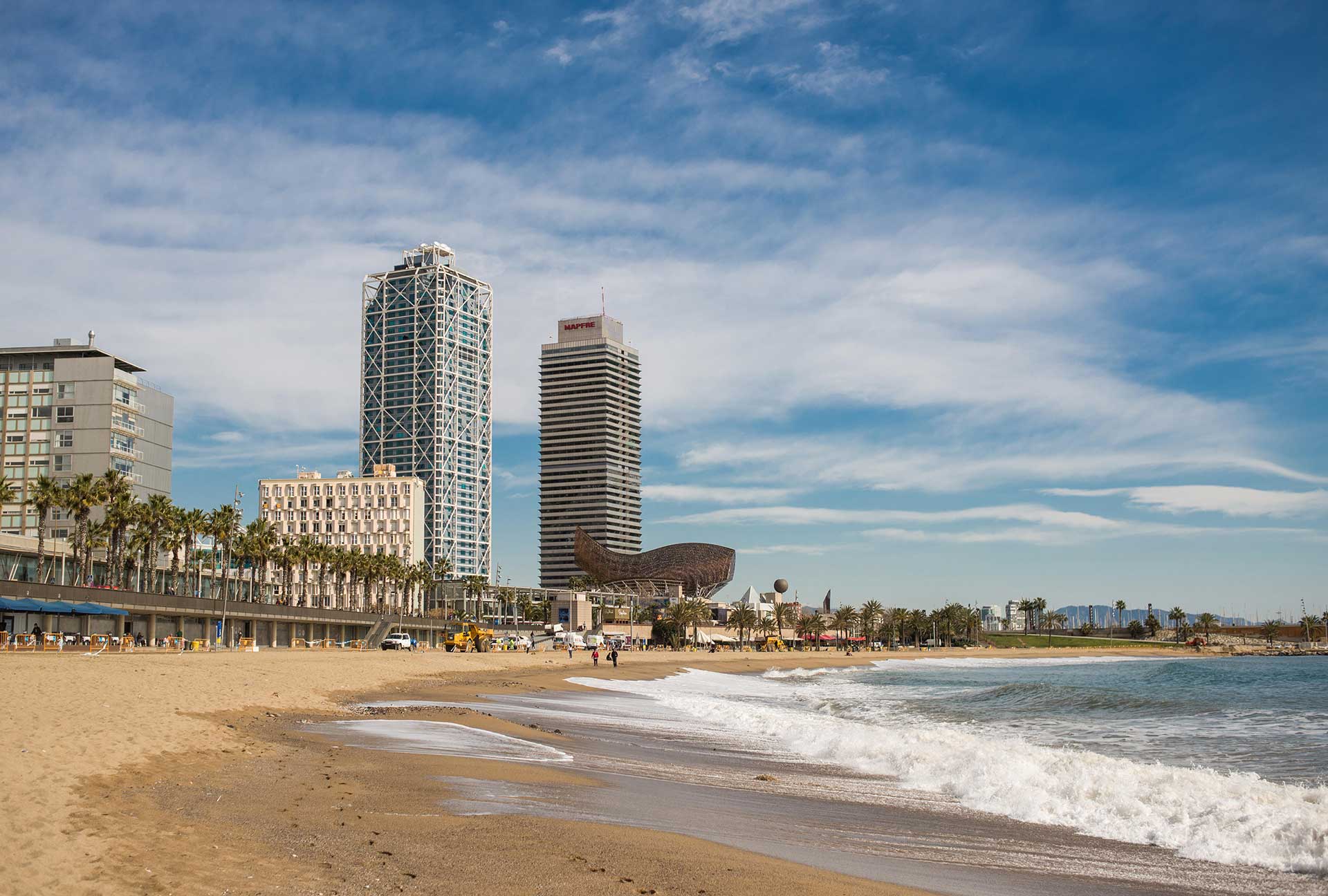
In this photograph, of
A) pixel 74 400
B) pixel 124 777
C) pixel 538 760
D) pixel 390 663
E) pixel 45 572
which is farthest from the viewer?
pixel 74 400

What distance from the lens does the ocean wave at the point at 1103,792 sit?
11148 mm

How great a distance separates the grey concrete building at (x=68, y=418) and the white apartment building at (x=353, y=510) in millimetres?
70360

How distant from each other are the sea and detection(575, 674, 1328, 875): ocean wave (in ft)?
0.15

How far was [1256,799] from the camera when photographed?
13008mm

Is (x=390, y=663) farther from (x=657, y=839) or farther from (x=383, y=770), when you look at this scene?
(x=657, y=839)

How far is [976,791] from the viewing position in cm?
1509

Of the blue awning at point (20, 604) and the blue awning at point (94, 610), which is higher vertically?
the blue awning at point (20, 604)

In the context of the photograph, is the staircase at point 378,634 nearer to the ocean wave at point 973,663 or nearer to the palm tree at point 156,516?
the palm tree at point 156,516

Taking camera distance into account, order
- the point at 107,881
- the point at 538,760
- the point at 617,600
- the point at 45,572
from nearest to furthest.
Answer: the point at 107,881
the point at 538,760
the point at 45,572
the point at 617,600

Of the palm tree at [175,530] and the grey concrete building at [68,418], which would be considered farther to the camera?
the grey concrete building at [68,418]

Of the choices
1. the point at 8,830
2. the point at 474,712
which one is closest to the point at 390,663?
the point at 474,712

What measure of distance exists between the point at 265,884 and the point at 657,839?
4.00 m

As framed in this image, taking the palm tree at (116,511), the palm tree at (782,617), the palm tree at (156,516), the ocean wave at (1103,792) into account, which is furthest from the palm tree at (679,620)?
the ocean wave at (1103,792)

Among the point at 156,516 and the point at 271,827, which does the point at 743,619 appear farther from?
the point at 271,827
